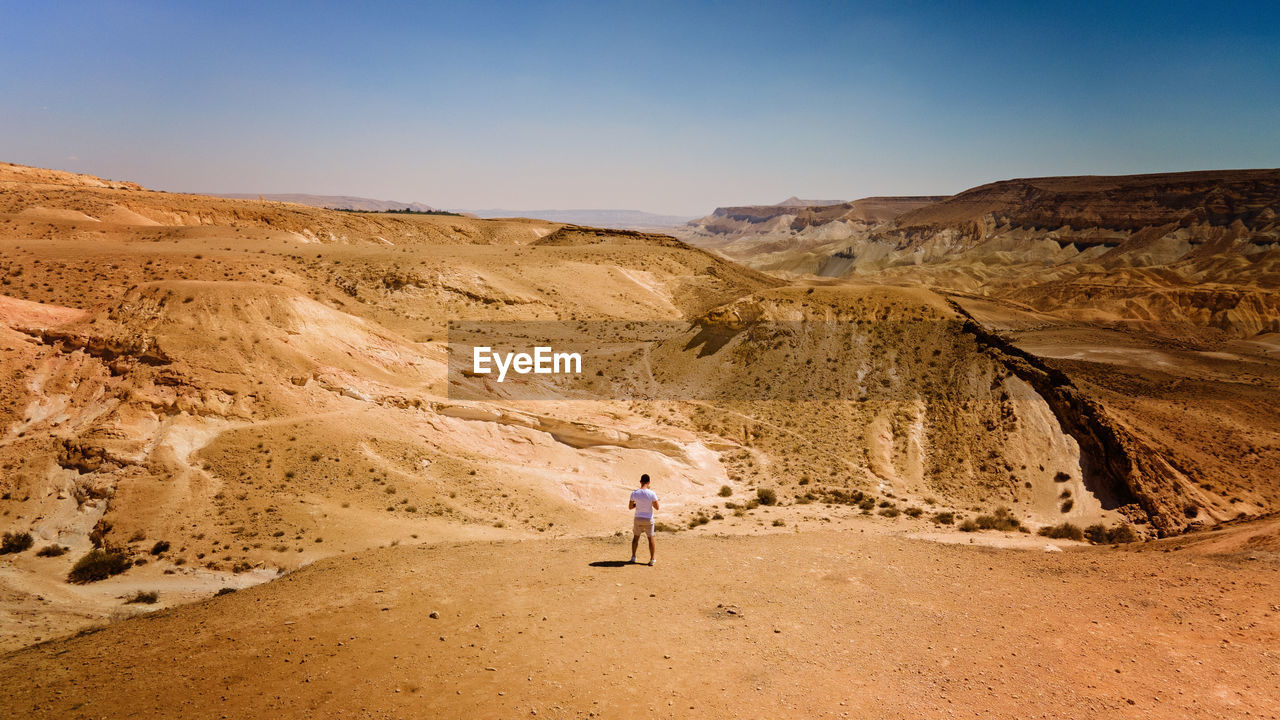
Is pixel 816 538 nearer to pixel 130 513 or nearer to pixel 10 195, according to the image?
pixel 130 513

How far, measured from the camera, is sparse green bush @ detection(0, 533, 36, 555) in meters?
11.4

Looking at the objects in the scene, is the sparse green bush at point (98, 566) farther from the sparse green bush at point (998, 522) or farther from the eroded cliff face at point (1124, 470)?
the eroded cliff face at point (1124, 470)

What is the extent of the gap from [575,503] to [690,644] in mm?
8817

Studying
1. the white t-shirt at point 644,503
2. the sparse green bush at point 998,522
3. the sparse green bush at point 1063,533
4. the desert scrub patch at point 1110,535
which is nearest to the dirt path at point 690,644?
the white t-shirt at point 644,503

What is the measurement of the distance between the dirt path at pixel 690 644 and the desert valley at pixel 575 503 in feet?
0.17

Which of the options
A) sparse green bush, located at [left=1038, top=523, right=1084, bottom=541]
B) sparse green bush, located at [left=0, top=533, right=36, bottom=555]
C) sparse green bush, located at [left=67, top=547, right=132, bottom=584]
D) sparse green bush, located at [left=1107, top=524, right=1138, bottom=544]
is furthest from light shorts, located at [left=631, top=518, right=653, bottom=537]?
sparse green bush, located at [left=1107, top=524, right=1138, bottom=544]

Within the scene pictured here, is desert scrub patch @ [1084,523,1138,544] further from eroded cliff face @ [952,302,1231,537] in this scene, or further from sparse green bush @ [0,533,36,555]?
sparse green bush @ [0,533,36,555]

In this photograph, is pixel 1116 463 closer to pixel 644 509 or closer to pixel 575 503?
pixel 575 503

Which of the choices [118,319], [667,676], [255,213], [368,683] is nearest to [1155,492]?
[667,676]

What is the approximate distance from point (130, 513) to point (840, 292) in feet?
82.3

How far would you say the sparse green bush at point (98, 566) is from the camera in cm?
1055

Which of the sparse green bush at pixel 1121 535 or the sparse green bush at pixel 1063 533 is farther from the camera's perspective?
the sparse green bush at pixel 1121 535

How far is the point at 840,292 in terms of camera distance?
88.1ft

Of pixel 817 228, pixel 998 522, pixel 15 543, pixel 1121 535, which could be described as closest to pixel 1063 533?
pixel 998 522
